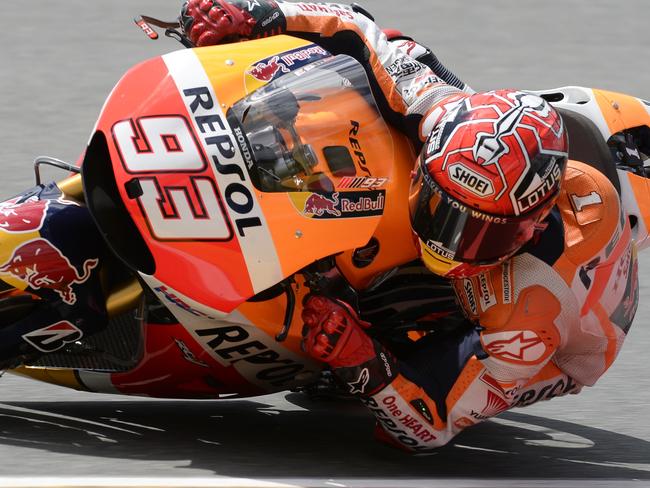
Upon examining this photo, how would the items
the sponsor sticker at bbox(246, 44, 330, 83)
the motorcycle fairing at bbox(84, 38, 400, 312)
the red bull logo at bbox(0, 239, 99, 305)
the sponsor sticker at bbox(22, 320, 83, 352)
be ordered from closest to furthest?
1. the motorcycle fairing at bbox(84, 38, 400, 312)
2. the sponsor sticker at bbox(246, 44, 330, 83)
3. the red bull logo at bbox(0, 239, 99, 305)
4. the sponsor sticker at bbox(22, 320, 83, 352)

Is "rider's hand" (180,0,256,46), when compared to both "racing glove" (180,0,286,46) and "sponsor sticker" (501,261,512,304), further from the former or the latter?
"sponsor sticker" (501,261,512,304)

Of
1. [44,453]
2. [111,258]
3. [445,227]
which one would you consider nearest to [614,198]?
[445,227]

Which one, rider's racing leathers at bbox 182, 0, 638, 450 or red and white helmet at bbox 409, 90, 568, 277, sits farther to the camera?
rider's racing leathers at bbox 182, 0, 638, 450

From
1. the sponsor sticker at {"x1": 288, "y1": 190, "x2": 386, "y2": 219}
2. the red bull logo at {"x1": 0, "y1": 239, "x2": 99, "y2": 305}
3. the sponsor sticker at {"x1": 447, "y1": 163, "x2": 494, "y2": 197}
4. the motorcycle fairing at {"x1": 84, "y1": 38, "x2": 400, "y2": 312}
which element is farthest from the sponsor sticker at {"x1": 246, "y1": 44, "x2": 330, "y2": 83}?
the red bull logo at {"x1": 0, "y1": 239, "x2": 99, "y2": 305}

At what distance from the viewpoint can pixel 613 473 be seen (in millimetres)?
5016

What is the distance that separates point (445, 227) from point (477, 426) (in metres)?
1.29

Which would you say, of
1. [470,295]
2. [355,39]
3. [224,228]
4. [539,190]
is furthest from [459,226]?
[355,39]

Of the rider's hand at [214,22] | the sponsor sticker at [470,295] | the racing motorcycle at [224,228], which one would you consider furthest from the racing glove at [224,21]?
the sponsor sticker at [470,295]

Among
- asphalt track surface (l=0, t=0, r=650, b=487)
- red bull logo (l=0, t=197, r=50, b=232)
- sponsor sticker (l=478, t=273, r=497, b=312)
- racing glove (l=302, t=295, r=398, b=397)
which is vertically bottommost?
asphalt track surface (l=0, t=0, r=650, b=487)

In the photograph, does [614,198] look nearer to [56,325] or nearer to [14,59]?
[56,325]

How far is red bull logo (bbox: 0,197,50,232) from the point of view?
4.70 metres

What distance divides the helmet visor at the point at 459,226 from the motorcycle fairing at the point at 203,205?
0.60 feet

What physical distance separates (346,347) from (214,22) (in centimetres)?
113

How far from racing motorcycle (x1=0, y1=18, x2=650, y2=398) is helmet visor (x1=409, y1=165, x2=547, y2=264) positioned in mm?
131
